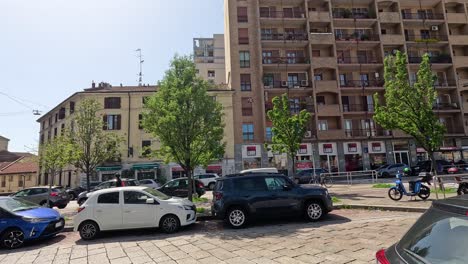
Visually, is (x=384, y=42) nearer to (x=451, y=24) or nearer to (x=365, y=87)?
(x=365, y=87)

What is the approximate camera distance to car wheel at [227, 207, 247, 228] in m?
8.96

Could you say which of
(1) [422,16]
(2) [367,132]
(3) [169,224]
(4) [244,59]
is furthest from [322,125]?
(3) [169,224]

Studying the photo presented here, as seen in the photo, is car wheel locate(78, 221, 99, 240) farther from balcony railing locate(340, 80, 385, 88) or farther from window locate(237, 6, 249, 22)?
balcony railing locate(340, 80, 385, 88)

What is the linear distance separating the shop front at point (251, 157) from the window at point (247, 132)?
124cm

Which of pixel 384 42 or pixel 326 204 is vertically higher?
pixel 384 42

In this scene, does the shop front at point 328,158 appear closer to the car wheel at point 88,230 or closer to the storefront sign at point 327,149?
the storefront sign at point 327,149

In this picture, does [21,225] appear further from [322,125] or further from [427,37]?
[427,37]

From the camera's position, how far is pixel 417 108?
581 inches

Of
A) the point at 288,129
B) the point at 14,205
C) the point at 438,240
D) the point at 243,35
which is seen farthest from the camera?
the point at 243,35

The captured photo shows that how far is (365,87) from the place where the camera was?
118 feet

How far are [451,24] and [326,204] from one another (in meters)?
44.3

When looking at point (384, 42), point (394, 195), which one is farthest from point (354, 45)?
point (394, 195)

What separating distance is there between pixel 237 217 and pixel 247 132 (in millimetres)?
26214

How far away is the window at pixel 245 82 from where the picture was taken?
35.9 meters
